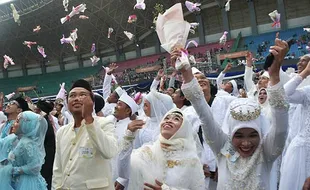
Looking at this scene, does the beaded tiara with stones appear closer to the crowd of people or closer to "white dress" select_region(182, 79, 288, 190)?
the crowd of people

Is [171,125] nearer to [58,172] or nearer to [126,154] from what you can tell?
[126,154]

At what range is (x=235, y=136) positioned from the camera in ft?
7.31

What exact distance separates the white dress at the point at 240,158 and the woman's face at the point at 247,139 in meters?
0.05

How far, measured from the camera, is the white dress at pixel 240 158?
2.13 metres

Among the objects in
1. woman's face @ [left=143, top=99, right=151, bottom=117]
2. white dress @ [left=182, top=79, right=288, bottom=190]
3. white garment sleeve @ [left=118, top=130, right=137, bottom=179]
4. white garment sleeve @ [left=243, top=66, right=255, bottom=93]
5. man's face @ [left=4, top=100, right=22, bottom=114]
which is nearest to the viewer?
white dress @ [left=182, top=79, right=288, bottom=190]

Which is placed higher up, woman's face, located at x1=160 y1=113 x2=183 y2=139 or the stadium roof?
the stadium roof

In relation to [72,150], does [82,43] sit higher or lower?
higher

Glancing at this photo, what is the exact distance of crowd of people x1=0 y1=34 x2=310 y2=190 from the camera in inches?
86.0

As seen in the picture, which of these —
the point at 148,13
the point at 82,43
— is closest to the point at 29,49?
the point at 82,43

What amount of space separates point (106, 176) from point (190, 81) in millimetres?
1000

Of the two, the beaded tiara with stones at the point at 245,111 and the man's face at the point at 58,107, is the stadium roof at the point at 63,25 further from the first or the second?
the beaded tiara with stones at the point at 245,111

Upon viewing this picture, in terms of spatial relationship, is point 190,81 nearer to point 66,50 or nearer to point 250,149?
point 250,149

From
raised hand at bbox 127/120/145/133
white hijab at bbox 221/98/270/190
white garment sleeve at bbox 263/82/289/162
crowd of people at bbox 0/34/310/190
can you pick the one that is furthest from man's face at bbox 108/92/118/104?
white garment sleeve at bbox 263/82/289/162

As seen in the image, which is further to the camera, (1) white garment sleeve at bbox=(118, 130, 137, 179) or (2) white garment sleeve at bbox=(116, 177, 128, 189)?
(2) white garment sleeve at bbox=(116, 177, 128, 189)
